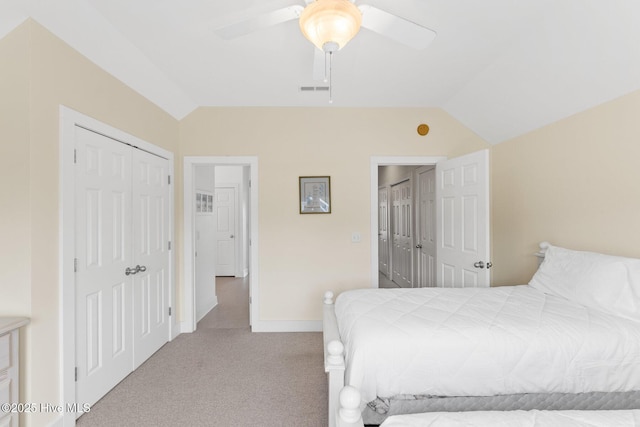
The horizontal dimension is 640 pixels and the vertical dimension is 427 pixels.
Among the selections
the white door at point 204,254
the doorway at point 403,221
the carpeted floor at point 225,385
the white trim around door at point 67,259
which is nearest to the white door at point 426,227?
the doorway at point 403,221

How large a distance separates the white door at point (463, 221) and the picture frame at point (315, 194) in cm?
123

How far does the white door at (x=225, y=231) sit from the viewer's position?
629 centimetres

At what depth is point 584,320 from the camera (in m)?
1.50

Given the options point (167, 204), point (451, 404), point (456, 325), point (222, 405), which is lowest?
point (222, 405)

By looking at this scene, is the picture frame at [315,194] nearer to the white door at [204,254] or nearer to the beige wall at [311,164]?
the beige wall at [311,164]

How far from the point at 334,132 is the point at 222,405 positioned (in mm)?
2709

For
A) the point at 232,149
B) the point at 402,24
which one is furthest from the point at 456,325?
the point at 232,149

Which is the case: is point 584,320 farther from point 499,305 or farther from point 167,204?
point 167,204

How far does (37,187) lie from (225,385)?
178 centimetres

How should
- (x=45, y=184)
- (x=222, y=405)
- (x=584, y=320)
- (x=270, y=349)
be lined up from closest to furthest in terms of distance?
(x=584, y=320) → (x=45, y=184) → (x=222, y=405) → (x=270, y=349)

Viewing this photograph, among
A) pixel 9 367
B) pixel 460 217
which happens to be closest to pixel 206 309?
pixel 9 367

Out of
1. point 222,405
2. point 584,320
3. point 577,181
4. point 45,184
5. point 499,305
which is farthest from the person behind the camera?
point 577,181

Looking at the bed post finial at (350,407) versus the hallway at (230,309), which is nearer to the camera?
the bed post finial at (350,407)

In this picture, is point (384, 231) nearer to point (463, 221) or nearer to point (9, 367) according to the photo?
point (463, 221)
